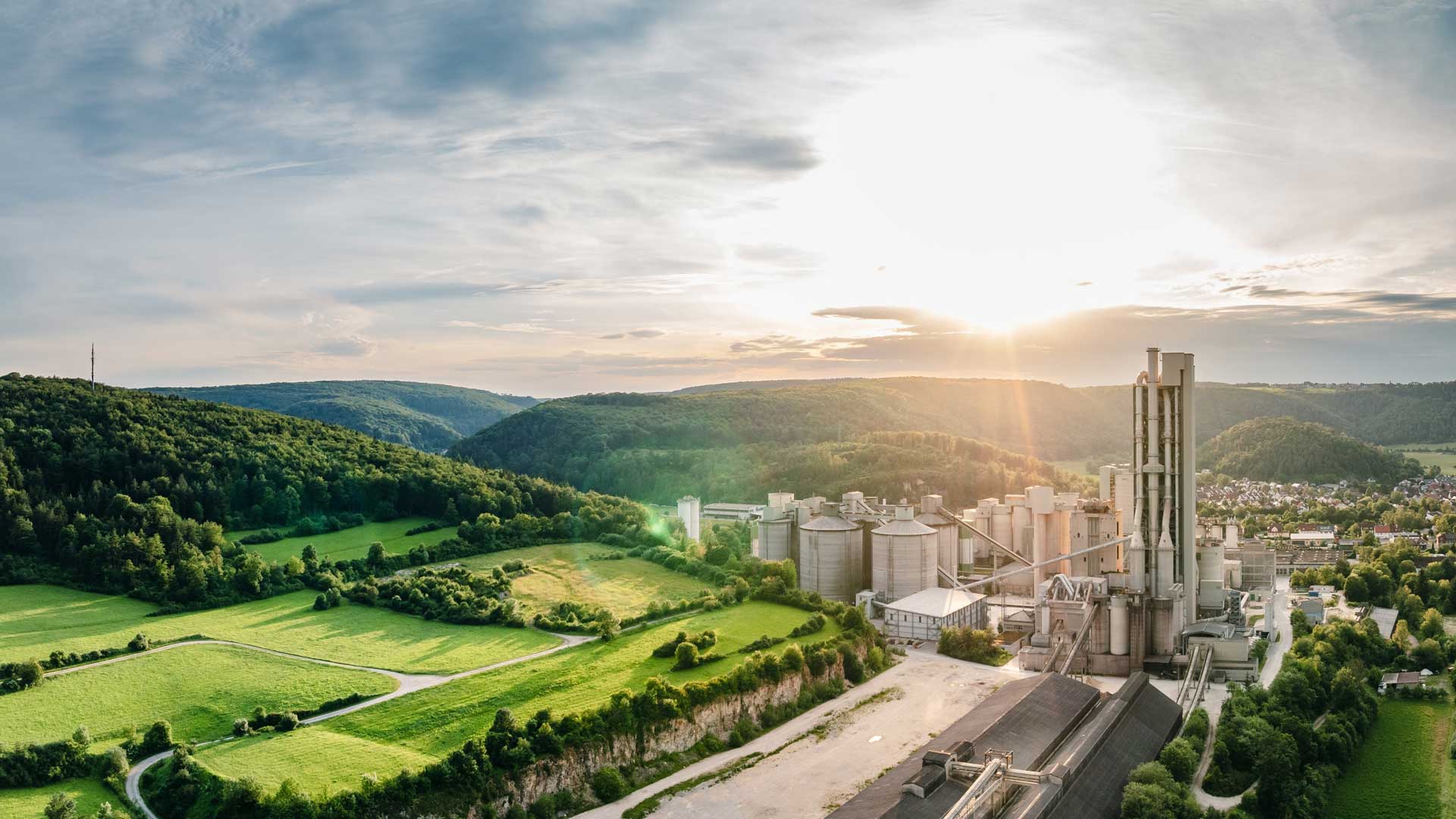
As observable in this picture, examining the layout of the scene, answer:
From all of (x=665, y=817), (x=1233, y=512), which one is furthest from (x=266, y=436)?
(x=1233, y=512)

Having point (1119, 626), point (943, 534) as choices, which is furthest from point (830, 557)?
point (1119, 626)

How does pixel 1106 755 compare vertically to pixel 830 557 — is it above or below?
below

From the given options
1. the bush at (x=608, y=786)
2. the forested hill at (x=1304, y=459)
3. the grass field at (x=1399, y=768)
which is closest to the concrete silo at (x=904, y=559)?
the grass field at (x=1399, y=768)

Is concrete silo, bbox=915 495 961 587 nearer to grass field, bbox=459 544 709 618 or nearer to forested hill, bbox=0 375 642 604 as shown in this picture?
grass field, bbox=459 544 709 618

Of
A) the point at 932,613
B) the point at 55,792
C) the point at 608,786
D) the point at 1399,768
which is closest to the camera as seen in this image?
the point at 55,792

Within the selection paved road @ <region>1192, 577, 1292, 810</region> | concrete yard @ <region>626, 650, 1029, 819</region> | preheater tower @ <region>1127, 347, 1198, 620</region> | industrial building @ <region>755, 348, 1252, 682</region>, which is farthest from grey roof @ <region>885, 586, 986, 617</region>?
paved road @ <region>1192, 577, 1292, 810</region>

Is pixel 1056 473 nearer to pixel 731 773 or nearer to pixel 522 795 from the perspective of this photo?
pixel 731 773

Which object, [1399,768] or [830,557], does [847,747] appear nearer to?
[1399,768]
